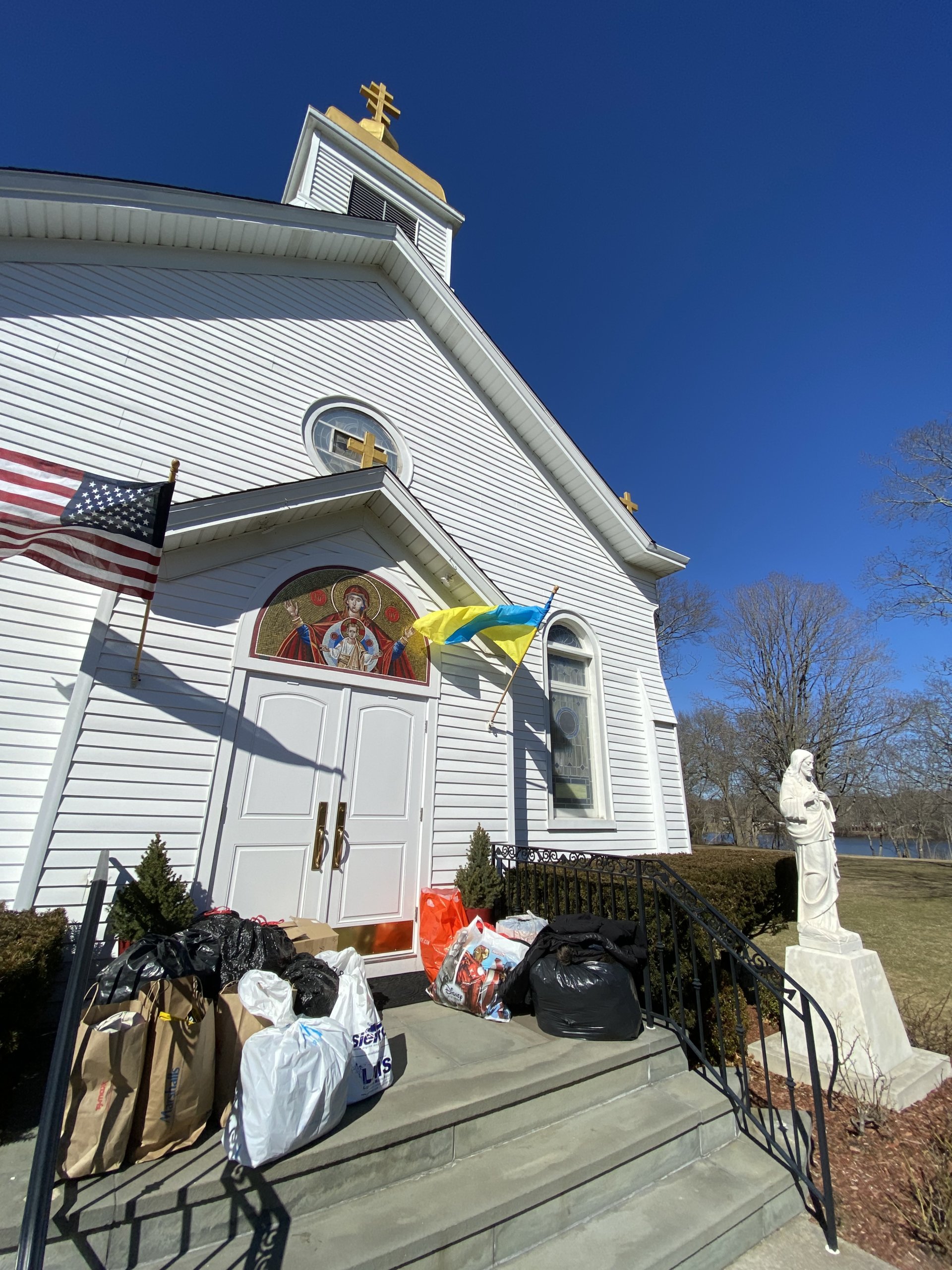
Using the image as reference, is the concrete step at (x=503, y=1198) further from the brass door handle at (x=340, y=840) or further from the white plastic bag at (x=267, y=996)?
the brass door handle at (x=340, y=840)

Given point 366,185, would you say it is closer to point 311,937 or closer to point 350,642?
point 350,642

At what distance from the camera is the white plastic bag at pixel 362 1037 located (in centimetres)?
322

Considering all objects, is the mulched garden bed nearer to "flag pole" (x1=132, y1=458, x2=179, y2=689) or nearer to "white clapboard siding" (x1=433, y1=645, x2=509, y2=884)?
"white clapboard siding" (x1=433, y1=645, x2=509, y2=884)

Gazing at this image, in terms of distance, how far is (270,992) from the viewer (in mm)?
3303

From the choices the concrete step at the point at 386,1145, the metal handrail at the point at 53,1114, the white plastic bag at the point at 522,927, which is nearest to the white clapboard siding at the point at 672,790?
the white plastic bag at the point at 522,927

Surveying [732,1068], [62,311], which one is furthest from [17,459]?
[732,1068]

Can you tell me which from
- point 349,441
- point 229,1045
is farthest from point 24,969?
point 349,441

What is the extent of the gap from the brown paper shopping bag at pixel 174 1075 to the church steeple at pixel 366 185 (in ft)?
37.3

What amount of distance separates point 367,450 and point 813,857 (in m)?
6.63

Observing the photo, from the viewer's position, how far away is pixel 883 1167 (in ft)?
12.7

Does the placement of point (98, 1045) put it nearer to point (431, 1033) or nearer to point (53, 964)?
point (53, 964)

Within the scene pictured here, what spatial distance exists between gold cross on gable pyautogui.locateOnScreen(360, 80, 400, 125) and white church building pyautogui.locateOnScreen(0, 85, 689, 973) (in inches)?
300

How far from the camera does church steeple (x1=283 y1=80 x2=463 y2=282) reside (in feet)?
34.6

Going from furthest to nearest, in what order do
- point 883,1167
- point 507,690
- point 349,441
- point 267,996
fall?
point 349,441 < point 507,690 < point 883,1167 < point 267,996
